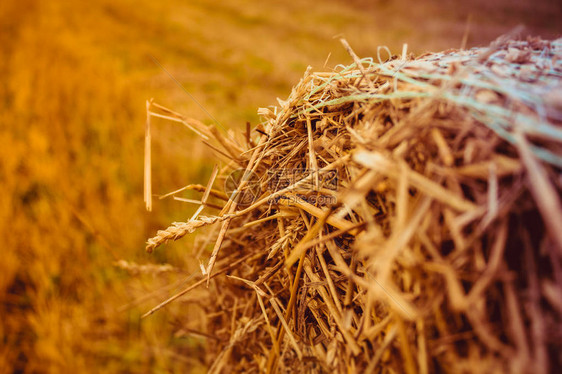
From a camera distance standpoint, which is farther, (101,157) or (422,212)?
(101,157)

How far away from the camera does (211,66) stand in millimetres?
4668

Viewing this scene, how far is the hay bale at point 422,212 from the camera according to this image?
0.47 m

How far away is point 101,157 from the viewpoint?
7.83 feet

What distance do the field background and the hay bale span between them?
263mm

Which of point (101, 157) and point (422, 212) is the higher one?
point (422, 212)

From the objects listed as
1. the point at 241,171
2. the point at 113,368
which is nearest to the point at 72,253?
the point at 113,368

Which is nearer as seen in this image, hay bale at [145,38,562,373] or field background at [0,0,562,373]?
hay bale at [145,38,562,373]

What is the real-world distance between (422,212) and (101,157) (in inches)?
95.9

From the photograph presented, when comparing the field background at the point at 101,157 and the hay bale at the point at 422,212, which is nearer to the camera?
the hay bale at the point at 422,212

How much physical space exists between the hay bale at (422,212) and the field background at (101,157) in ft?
0.86

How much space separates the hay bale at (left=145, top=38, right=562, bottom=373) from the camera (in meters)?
0.47

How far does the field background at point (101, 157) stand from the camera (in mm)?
1626

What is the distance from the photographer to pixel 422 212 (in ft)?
1.66

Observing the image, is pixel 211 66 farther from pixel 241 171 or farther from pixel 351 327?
pixel 351 327
